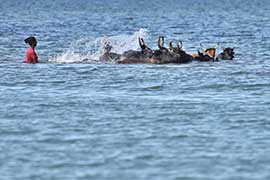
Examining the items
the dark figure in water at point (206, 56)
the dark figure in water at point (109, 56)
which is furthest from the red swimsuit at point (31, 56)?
the dark figure in water at point (206, 56)

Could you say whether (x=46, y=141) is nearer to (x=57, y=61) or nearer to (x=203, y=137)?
(x=203, y=137)

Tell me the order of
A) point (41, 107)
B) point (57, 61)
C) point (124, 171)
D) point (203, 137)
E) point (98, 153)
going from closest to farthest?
point (124, 171) < point (98, 153) < point (203, 137) < point (41, 107) < point (57, 61)

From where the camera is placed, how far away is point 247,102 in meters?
21.7

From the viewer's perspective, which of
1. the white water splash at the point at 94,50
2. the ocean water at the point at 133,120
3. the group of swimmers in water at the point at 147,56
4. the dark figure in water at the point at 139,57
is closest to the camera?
the ocean water at the point at 133,120

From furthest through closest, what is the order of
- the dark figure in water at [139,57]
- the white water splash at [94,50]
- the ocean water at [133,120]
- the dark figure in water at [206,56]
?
1. the white water splash at [94,50]
2. the dark figure in water at [206,56]
3. the dark figure in water at [139,57]
4. the ocean water at [133,120]

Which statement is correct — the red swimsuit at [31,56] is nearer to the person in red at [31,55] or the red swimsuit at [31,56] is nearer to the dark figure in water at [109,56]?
the person in red at [31,55]

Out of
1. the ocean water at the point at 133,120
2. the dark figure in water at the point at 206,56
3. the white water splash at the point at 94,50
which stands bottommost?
the ocean water at the point at 133,120

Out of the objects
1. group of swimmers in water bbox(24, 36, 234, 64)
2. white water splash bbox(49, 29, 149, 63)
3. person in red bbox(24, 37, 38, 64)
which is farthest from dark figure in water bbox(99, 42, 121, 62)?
person in red bbox(24, 37, 38, 64)

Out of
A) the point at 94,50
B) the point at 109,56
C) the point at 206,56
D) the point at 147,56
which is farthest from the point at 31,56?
the point at 94,50

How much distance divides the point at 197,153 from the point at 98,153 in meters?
1.44

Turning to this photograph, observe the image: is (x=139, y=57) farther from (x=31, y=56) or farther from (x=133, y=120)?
(x=133, y=120)

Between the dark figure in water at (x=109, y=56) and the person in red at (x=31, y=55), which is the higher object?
the person in red at (x=31, y=55)

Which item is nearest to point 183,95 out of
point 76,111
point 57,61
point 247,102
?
point 247,102

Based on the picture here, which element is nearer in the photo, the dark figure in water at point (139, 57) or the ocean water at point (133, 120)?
the ocean water at point (133, 120)
